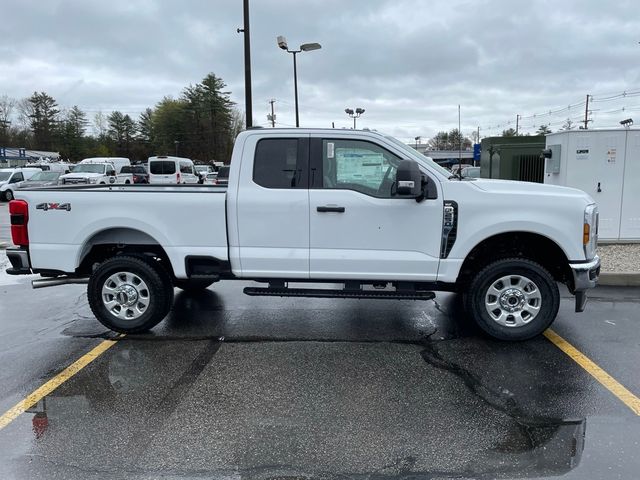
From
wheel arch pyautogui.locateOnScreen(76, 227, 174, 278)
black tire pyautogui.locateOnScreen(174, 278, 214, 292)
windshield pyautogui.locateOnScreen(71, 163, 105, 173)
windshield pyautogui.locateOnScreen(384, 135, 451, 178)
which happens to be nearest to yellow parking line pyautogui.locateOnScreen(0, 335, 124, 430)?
wheel arch pyautogui.locateOnScreen(76, 227, 174, 278)

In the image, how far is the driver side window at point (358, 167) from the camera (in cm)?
508

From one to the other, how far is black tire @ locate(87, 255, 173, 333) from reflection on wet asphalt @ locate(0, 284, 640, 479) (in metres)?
0.21

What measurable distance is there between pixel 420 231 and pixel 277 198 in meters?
1.42

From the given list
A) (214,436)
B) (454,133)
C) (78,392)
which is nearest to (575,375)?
(214,436)

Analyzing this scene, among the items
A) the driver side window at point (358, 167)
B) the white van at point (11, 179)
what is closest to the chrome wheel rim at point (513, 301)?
the driver side window at point (358, 167)

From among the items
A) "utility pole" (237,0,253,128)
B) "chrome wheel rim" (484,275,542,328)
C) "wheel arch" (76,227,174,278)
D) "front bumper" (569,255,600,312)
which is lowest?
"chrome wheel rim" (484,275,542,328)

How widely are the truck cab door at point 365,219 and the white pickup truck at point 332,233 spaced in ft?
0.03

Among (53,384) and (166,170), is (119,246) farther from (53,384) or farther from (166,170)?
(166,170)

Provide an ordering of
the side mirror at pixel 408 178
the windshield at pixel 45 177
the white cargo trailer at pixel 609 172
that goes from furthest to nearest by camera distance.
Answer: the windshield at pixel 45 177 → the white cargo trailer at pixel 609 172 → the side mirror at pixel 408 178

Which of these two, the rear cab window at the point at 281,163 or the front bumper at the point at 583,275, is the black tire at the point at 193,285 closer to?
the rear cab window at the point at 281,163

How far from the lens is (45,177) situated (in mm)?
27531

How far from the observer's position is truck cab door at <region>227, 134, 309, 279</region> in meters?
5.11

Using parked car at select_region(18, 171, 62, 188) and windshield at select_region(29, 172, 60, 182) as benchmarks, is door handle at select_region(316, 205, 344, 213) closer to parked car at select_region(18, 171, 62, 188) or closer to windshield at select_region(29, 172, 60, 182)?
parked car at select_region(18, 171, 62, 188)

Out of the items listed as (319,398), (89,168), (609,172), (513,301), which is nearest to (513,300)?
(513,301)
